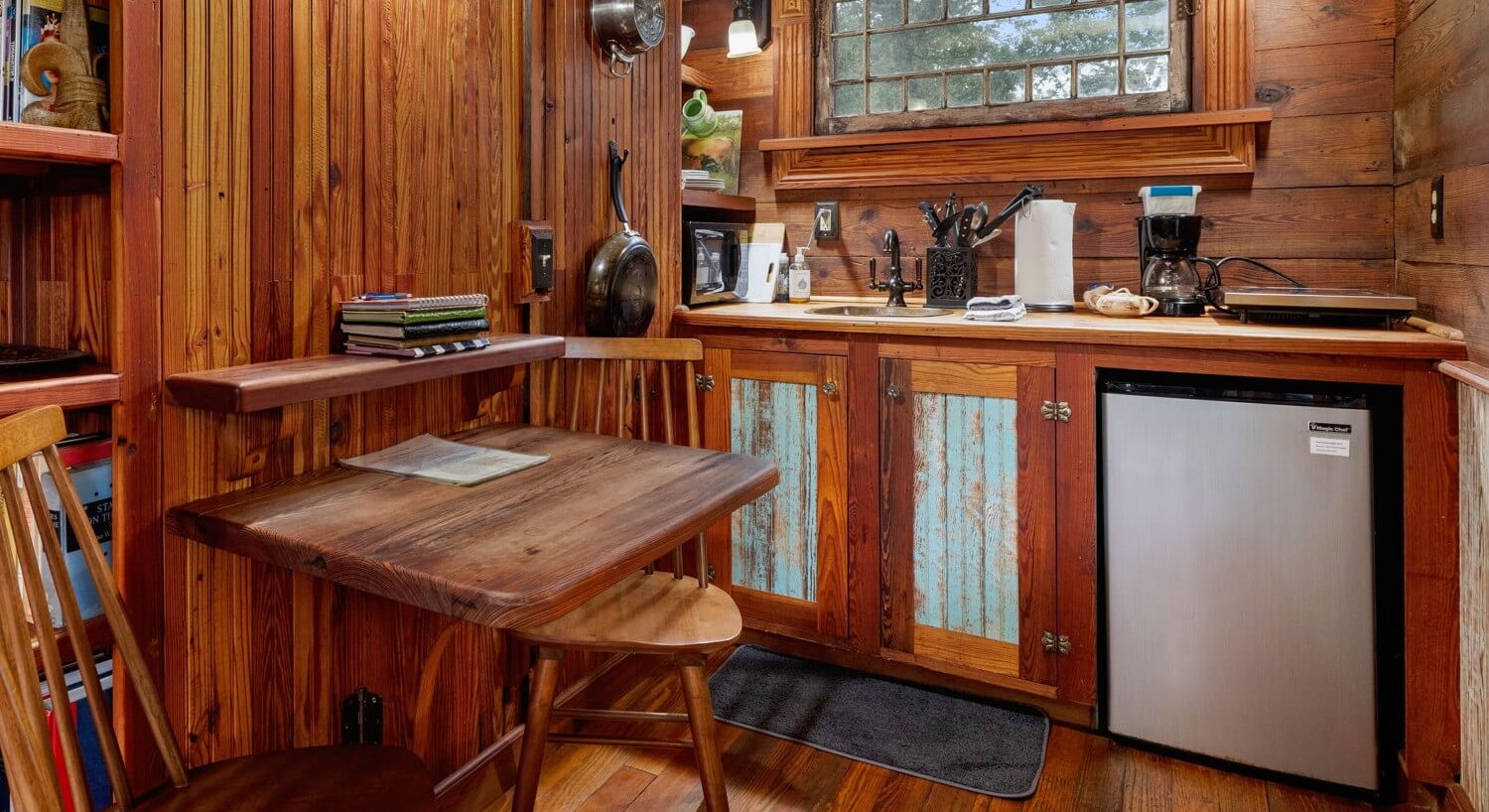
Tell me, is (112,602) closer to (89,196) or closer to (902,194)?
(89,196)

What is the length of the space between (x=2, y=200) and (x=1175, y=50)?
9.16 ft

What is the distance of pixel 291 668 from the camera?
1569mm

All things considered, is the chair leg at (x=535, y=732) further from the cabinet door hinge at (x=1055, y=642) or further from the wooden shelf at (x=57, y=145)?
the cabinet door hinge at (x=1055, y=642)

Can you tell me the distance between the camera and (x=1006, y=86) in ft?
9.36

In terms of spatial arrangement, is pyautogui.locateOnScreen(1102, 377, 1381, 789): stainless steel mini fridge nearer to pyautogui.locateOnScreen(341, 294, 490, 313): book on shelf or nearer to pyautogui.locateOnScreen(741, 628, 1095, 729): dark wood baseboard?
pyautogui.locateOnScreen(741, 628, 1095, 729): dark wood baseboard

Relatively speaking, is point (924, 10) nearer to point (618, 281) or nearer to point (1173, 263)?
point (1173, 263)

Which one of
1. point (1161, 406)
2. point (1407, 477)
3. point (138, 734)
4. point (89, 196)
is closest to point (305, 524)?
point (138, 734)

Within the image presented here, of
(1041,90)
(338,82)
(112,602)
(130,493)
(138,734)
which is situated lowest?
(138,734)

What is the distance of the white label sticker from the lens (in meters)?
1.89

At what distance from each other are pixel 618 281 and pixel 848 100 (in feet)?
4.36


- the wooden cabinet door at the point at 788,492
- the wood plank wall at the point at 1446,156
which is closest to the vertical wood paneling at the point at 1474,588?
the wood plank wall at the point at 1446,156

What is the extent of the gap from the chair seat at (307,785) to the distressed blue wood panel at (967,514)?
147cm

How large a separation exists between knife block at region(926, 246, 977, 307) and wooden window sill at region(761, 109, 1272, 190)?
32 cm

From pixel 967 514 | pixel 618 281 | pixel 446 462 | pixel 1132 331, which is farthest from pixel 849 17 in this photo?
pixel 446 462
